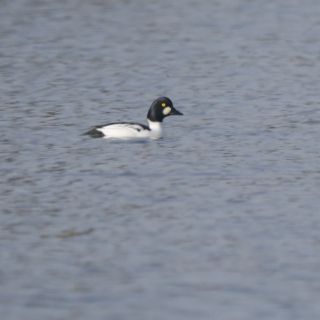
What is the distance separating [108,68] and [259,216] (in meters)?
15.3

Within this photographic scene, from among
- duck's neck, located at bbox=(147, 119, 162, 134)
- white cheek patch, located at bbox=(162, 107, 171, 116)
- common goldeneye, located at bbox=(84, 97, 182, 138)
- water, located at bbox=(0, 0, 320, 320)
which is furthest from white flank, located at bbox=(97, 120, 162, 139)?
white cheek patch, located at bbox=(162, 107, 171, 116)

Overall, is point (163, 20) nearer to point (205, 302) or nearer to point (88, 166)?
point (88, 166)

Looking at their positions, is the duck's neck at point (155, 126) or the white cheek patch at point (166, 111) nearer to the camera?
the duck's neck at point (155, 126)

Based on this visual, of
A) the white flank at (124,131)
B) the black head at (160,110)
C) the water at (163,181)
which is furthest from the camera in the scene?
the black head at (160,110)

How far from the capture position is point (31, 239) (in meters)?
11.9

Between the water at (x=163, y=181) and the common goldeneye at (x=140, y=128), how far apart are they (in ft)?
0.63

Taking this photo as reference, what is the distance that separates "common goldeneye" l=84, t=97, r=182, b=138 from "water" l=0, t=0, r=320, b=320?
193mm

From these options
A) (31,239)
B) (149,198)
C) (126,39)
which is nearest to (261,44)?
(126,39)

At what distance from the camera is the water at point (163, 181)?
32.8 ft

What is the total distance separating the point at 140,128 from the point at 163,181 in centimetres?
378

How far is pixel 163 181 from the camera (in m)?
14.9

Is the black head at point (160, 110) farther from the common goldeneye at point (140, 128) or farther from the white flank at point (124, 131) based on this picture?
the white flank at point (124, 131)

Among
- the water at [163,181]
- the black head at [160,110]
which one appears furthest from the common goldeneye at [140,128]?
the water at [163,181]

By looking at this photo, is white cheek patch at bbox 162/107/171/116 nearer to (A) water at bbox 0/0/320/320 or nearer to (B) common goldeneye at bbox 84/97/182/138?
(B) common goldeneye at bbox 84/97/182/138
